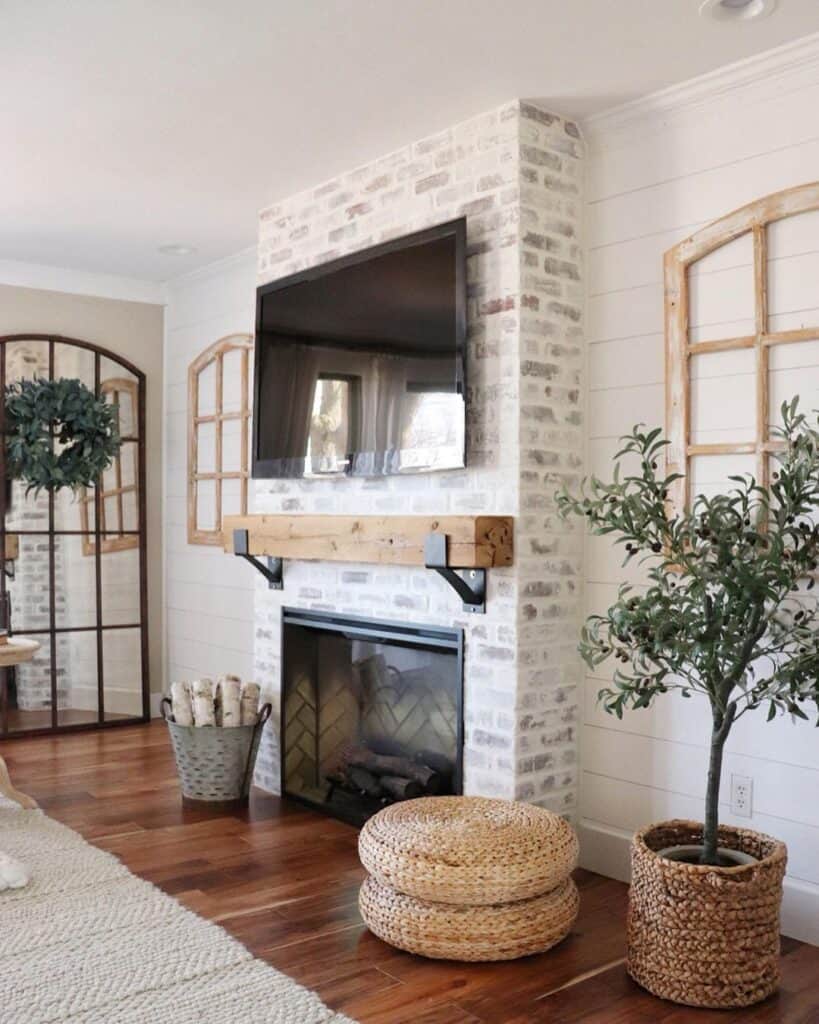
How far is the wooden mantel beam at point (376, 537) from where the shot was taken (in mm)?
3131

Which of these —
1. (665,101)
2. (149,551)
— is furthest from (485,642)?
(149,551)

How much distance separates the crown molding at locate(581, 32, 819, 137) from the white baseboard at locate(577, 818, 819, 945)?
2183mm

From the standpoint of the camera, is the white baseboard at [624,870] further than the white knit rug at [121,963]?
Yes

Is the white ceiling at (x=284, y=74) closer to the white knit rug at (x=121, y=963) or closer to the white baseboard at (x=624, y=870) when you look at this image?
the white baseboard at (x=624, y=870)

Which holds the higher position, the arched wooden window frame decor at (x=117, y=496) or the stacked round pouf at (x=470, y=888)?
the arched wooden window frame decor at (x=117, y=496)

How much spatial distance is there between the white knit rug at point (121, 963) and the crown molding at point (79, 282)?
10.6ft

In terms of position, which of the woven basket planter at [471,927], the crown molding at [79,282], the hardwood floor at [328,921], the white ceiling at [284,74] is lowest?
the hardwood floor at [328,921]

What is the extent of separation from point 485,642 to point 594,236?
1341mm

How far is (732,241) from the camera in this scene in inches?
116

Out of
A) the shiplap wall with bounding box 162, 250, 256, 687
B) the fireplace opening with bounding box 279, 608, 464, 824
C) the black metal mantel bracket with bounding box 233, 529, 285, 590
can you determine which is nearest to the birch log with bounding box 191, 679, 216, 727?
the fireplace opening with bounding box 279, 608, 464, 824

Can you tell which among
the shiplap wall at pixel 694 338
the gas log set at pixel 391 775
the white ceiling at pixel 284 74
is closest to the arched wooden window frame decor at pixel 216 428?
the white ceiling at pixel 284 74

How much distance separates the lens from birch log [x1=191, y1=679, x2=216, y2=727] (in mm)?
3973

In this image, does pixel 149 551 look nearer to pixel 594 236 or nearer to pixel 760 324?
pixel 594 236

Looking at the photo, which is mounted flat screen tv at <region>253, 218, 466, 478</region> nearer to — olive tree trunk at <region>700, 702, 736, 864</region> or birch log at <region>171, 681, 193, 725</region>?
birch log at <region>171, 681, 193, 725</region>
